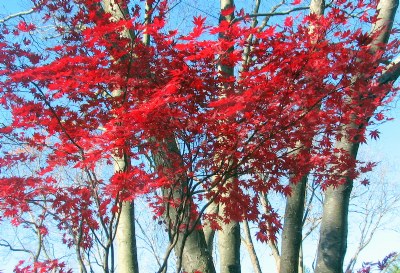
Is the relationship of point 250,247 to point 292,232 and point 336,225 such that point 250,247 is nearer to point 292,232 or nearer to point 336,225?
point 292,232

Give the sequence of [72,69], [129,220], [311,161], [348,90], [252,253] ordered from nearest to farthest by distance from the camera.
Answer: [72,69] → [348,90] → [311,161] → [129,220] → [252,253]

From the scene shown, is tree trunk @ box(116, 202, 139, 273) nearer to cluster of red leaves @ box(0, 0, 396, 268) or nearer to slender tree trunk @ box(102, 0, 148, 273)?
slender tree trunk @ box(102, 0, 148, 273)

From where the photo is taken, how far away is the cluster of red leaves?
3775 mm

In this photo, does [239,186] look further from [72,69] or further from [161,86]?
[72,69]

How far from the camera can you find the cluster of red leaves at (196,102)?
3.78m

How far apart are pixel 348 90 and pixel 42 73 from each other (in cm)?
268

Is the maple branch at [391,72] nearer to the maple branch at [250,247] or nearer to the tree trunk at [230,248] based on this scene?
the tree trunk at [230,248]

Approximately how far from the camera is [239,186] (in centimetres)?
487

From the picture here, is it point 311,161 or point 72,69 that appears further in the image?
point 311,161

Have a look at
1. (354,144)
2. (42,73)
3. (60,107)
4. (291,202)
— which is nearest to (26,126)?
(60,107)

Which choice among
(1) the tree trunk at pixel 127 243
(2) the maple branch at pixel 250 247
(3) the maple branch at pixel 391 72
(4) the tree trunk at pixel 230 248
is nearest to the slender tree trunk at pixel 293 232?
(4) the tree trunk at pixel 230 248

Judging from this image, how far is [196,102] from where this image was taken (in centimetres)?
400

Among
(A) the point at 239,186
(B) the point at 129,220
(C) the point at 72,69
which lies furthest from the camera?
(B) the point at 129,220

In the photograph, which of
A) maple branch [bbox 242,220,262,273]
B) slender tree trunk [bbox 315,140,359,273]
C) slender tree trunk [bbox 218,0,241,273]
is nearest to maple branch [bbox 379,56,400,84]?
slender tree trunk [bbox 315,140,359,273]
